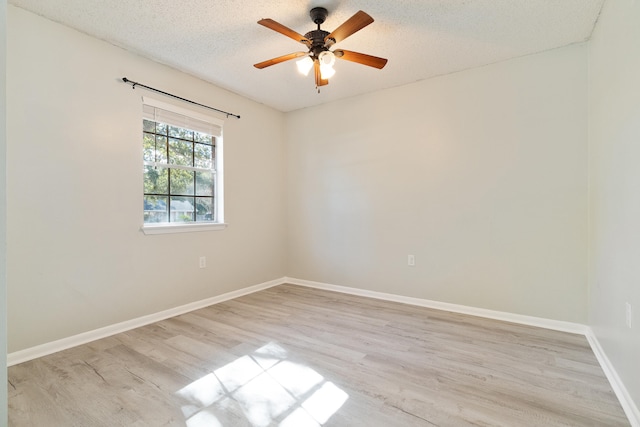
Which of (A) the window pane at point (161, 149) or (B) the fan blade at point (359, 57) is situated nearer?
(B) the fan blade at point (359, 57)

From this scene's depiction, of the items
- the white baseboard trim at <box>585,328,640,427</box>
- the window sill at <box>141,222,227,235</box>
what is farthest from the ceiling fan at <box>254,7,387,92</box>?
the white baseboard trim at <box>585,328,640,427</box>

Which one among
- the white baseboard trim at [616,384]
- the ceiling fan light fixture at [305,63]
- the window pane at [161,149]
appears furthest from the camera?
the window pane at [161,149]

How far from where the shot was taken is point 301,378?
6.24 ft

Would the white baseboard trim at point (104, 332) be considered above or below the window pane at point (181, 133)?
below

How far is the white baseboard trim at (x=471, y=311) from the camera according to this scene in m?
2.63

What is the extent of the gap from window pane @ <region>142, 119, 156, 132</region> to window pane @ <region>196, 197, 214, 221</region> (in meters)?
0.84

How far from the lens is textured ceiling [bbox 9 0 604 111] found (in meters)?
2.12

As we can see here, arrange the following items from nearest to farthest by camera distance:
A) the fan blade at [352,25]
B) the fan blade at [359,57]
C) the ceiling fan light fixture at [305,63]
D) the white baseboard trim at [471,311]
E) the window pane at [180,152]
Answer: the fan blade at [352,25], the fan blade at [359,57], the ceiling fan light fixture at [305,63], the white baseboard trim at [471,311], the window pane at [180,152]

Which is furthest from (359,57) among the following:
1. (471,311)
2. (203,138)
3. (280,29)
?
(471,311)

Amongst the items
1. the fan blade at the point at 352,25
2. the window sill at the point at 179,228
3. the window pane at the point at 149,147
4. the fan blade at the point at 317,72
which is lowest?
the window sill at the point at 179,228

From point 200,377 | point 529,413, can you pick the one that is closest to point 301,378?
point 200,377

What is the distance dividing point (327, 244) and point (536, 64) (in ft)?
9.59

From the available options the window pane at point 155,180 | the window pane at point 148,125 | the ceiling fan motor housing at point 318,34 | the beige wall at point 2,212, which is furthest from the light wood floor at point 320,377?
the ceiling fan motor housing at point 318,34

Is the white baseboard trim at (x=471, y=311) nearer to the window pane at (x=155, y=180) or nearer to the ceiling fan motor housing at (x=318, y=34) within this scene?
the window pane at (x=155, y=180)
